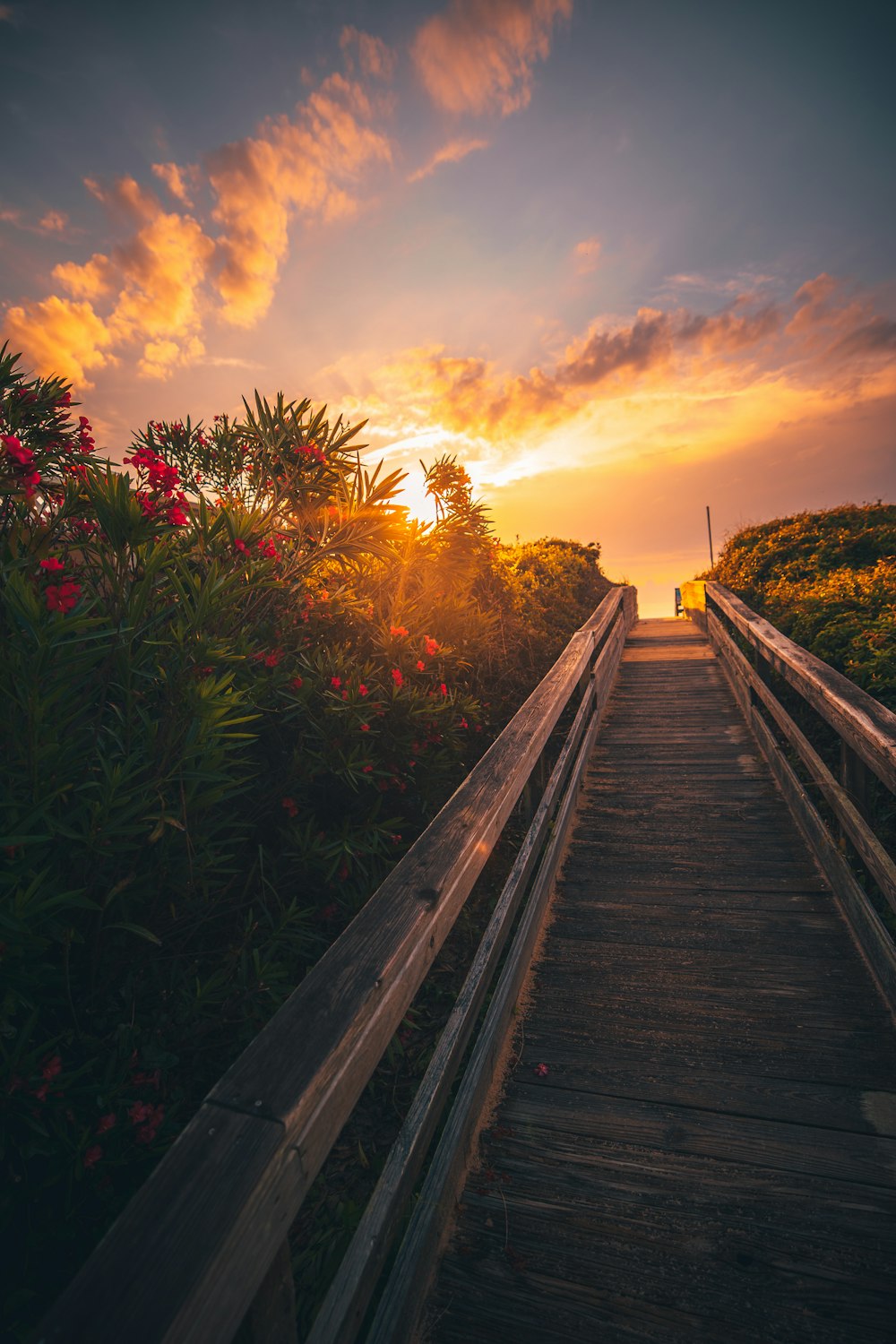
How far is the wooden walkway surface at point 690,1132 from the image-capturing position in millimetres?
1478

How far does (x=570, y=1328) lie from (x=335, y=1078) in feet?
3.40

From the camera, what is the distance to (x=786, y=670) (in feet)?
13.4

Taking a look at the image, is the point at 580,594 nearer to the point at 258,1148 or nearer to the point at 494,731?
the point at 494,731

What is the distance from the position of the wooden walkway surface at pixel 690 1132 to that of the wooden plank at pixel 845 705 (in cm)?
80

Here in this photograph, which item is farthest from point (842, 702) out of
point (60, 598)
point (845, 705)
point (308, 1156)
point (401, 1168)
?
point (60, 598)

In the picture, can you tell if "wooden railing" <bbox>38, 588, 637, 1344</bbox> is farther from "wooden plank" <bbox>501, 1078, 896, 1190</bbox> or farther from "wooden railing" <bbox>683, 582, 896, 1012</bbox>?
"wooden railing" <bbox>683, 582, 896, 1012</bbox>

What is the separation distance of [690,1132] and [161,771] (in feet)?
6.47

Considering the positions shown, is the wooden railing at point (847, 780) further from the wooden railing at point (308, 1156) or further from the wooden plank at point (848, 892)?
the wooden railing at point (308, 1156)

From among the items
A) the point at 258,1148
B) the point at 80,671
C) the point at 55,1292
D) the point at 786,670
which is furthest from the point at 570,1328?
the point at 786,670

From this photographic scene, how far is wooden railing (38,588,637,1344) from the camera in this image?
2.55 ft

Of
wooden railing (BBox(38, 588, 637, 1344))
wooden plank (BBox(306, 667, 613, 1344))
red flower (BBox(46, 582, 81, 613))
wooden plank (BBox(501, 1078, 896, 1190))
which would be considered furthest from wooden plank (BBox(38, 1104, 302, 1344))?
wooden plank (BBox(501, 1078, 896, 1190))

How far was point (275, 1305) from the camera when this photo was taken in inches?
37.1

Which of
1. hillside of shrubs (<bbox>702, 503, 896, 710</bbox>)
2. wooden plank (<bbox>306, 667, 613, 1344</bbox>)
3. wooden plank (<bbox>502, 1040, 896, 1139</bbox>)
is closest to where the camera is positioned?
wooden plank (<bbox>306, 667, 613, 1344</bbox>)

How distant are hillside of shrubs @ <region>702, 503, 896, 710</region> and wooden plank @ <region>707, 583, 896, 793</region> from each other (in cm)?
61
